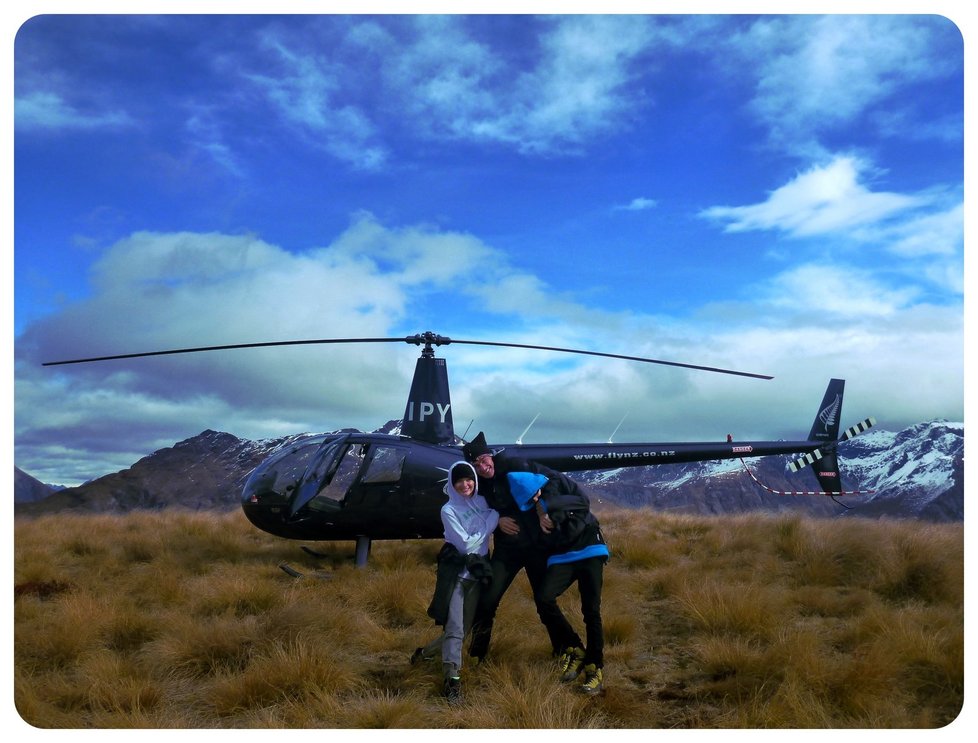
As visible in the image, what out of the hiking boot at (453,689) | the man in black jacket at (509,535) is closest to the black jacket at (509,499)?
the man in black jacket at (509,535)

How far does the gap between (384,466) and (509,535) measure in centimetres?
411

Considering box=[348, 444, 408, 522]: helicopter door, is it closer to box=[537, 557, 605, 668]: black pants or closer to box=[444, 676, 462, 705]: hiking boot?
box=[537, 557, 605, 668]: black pants

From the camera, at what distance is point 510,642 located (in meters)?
5.96

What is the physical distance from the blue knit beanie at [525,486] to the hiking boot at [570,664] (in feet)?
4.12

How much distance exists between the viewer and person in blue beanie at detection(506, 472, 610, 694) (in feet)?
16.9

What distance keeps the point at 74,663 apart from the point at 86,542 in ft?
21.0

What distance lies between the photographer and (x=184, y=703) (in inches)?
203

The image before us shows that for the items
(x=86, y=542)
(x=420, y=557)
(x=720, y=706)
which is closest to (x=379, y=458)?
(x=420, y=557)

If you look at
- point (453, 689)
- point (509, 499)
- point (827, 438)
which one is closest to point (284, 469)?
point (509, 499)

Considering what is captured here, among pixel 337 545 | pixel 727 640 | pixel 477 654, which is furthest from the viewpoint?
pixel 337 545

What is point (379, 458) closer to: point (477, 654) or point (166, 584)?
point (166, 584)

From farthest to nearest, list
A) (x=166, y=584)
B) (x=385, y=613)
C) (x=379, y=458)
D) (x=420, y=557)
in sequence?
(x=420, y=557) → (x=379, y=458) → (x=166, y=584) → (x=385, y=613)

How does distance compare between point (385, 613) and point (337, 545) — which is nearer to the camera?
point (385, 613)

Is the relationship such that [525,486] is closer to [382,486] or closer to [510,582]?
[510,582]
